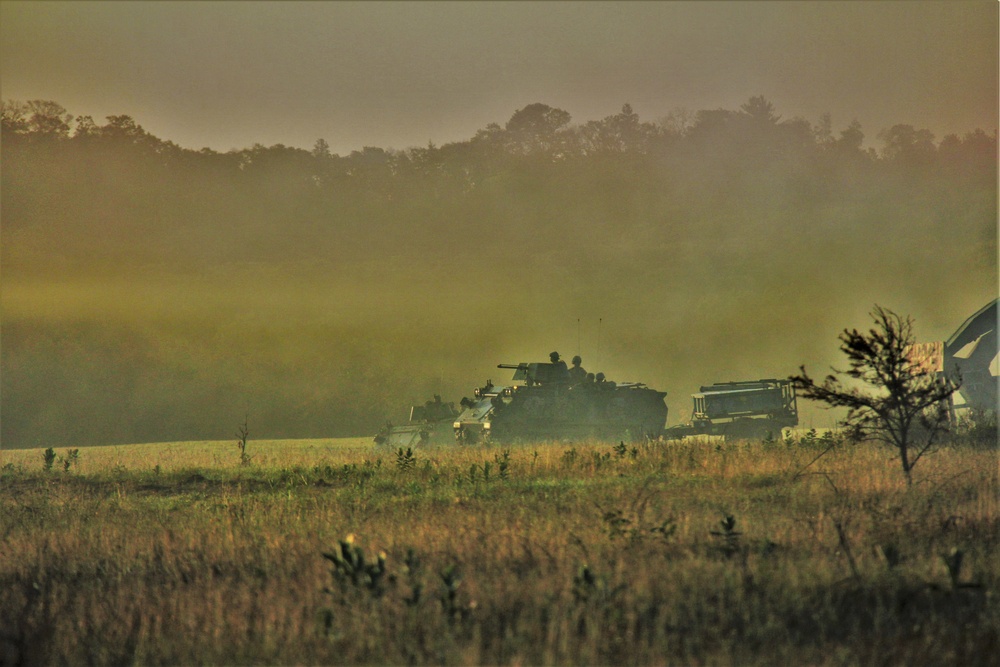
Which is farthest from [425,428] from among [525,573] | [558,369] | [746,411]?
[525,573]

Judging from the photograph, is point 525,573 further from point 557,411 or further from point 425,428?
point 425,428

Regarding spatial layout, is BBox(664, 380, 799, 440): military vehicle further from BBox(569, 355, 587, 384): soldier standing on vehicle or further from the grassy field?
the grassy field

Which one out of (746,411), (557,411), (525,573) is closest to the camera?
(525,573)

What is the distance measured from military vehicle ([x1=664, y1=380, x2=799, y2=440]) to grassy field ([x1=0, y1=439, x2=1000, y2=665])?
1216cm

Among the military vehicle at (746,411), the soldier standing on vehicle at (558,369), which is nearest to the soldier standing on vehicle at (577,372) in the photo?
the soldier standing on vehicle at (558,369)

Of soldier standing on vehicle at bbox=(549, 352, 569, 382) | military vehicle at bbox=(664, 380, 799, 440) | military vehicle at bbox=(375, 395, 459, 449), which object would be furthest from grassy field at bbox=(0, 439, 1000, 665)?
military vehicle at bbox=(375, 395, 459, 449)

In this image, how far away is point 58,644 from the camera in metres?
8.31

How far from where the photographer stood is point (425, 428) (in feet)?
112

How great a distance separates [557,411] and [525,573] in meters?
21.9

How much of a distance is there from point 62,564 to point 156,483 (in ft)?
29.7

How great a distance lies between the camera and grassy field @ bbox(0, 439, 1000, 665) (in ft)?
25.4

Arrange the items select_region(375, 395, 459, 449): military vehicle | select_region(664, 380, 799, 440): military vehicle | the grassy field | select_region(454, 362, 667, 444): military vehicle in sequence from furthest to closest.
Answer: select_region(375, 395, 459, 449): military vehicle, select_region(454, 362, 667, 444): military vehicle, select_region(664, 380, 799, 440): military vehicle, the grassy field

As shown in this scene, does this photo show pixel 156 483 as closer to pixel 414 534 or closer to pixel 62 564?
pixel 62 564

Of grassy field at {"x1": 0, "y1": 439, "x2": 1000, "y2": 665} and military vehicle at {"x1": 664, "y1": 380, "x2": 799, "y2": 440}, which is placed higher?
military vehicle at {"x1": 664, "y1": 380, "x2": 799, "y2": 440}
